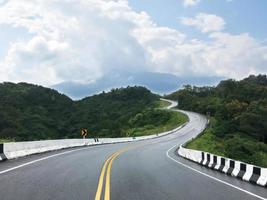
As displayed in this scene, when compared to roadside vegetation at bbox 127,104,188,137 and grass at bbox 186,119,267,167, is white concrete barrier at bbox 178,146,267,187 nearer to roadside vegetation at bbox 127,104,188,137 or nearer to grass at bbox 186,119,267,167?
grass at bbox 186,119,267,167

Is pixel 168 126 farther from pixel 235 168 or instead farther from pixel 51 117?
pixel 235 168

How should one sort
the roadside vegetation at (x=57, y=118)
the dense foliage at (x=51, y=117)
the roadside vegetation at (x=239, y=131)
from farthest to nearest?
1. the dense foliage at (x=51, y=117)
2. the roadside vegetation at (x=57, y=118)
3. the roadside vegetation at (x=239, y=131)

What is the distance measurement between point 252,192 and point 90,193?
186 inches

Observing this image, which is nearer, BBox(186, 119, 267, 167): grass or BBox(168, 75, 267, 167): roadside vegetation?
BBox(186, 119, 267, 167): grass

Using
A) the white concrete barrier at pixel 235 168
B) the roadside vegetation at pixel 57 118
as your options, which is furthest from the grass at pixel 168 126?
the white concrete barrier at pixel 235 168

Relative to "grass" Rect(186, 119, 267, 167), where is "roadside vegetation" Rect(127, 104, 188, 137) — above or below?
above

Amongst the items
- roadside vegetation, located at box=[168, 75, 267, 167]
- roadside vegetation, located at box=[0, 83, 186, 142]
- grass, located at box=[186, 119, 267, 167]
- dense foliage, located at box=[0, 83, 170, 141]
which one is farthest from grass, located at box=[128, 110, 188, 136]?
grass, located at box=[186, 119, 267, 167]

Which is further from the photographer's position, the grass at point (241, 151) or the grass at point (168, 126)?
the grass at point (168, 126)

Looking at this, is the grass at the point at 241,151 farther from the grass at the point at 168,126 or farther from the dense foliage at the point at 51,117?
the grass at the point at 168,126

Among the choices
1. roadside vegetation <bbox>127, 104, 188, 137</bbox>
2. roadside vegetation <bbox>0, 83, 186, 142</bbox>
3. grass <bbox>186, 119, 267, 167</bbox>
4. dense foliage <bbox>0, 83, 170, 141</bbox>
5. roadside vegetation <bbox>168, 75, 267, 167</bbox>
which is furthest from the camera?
roadside vegetation <bbox>127, 104, 188, 137</bbox>

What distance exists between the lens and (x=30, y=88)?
12262cm

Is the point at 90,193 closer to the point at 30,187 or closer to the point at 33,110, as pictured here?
the point at 30,187

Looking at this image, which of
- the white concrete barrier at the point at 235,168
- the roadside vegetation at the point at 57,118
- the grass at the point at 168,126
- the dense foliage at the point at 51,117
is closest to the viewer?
the white concrete barrier at the point at 235,168

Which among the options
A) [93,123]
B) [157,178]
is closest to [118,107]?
[93,123]
